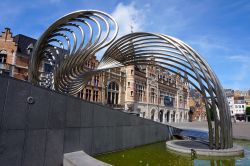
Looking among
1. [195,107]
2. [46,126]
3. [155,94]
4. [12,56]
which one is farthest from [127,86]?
[195,107]

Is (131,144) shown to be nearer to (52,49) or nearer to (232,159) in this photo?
(232,159)

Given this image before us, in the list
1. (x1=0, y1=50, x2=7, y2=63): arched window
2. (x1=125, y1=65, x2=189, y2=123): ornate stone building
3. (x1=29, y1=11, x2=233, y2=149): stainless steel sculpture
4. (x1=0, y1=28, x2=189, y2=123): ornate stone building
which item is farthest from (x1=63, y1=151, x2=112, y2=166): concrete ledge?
(x1=125, y1=65, x2=189, y2=123): ornate stone building

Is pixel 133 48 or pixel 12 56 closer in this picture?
pixel 133 48

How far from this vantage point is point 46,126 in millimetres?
8094

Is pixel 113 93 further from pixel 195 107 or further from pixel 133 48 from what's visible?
pixel 195 107

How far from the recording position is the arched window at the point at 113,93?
42469 mm

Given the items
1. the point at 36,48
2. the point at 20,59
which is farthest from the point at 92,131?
the point at 20,59

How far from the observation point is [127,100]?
4534cm

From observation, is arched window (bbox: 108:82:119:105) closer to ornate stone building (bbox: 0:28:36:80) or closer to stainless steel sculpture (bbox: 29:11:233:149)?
ornate stone building (bbox: 0:28:36:80)

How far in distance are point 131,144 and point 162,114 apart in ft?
143

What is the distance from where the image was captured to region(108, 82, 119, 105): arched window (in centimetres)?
4247

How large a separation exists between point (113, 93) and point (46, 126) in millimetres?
35258

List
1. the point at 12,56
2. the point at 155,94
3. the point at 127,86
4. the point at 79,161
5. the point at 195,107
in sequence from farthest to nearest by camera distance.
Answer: the point at 195,107, the point at 155,94, the point at 127,86, the point at 12,56, the point at 79,161

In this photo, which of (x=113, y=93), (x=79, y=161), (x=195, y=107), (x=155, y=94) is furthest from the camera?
(x=195, y=107)
